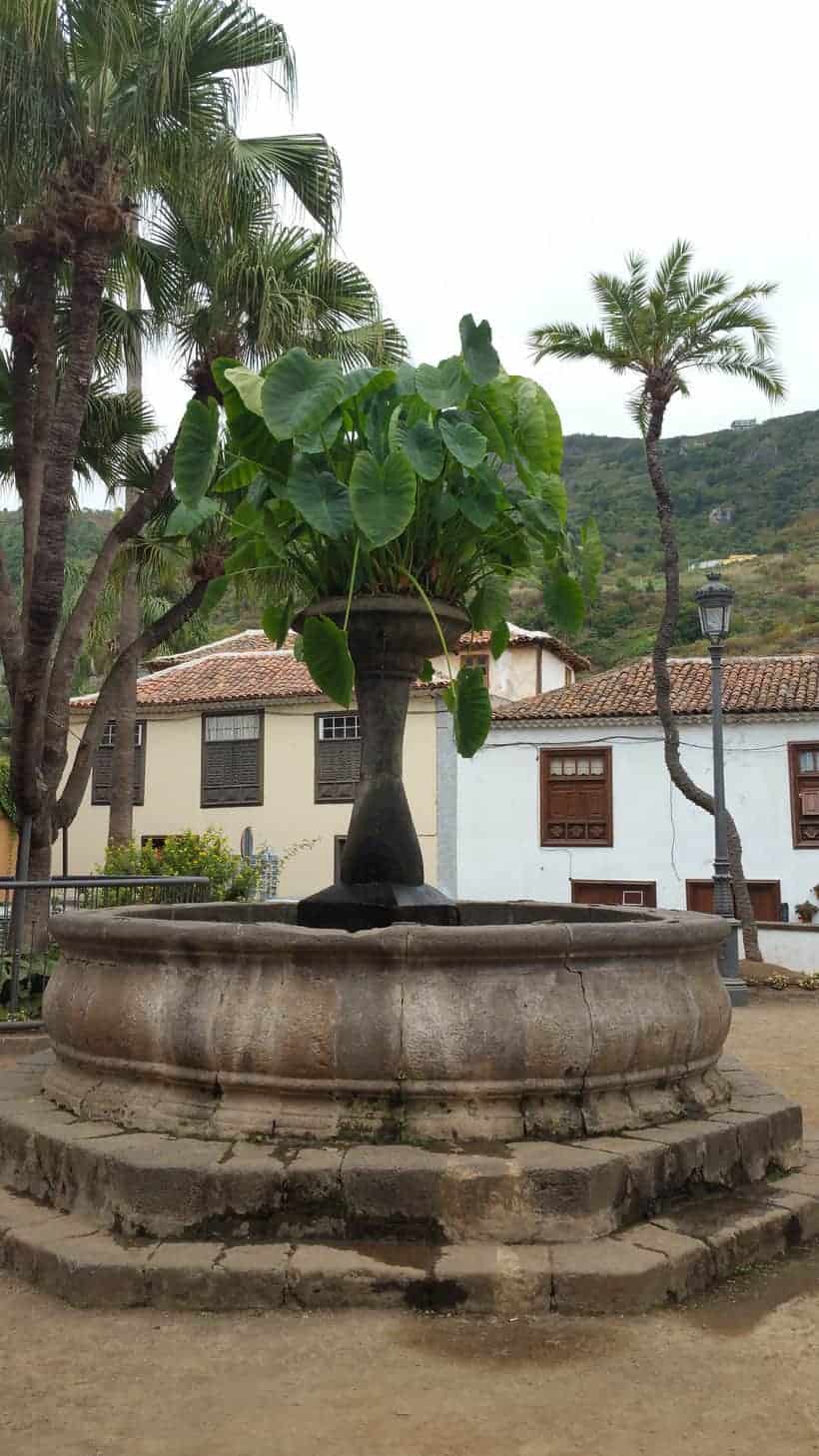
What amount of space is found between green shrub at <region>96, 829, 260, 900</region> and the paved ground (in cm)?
1030

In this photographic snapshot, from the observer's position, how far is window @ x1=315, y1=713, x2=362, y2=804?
25688mm

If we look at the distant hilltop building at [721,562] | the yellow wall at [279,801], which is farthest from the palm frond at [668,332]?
the distant hilltop building at [721,562]

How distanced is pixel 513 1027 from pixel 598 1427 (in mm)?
1402

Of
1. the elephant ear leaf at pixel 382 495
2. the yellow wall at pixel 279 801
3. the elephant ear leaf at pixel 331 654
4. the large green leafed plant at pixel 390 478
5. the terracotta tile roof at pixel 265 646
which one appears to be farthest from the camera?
the terracotta tile roof at pixel 265 646

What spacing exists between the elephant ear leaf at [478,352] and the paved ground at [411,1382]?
11.8 feet

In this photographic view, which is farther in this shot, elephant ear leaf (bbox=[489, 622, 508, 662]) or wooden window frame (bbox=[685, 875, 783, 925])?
wooden window frame (bbox=[685, 875, 783, 925])

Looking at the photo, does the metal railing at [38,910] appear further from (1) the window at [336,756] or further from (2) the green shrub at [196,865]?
(1) the window at [336,756]

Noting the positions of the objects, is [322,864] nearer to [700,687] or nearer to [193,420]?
[700,687]

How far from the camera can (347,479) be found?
17.0 ft

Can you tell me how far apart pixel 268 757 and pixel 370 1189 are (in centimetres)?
2295

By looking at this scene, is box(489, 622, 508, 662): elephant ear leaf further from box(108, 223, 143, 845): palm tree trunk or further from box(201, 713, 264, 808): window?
box(201, 713, 264, 808): window

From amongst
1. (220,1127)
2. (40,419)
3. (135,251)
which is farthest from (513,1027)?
(135,251)

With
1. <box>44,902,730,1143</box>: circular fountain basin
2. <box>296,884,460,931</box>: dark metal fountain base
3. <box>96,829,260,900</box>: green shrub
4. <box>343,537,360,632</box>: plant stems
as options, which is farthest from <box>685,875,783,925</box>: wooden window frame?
<box>44,902,730,1143</box>: circular fountain basin

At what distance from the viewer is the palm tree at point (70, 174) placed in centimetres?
995
